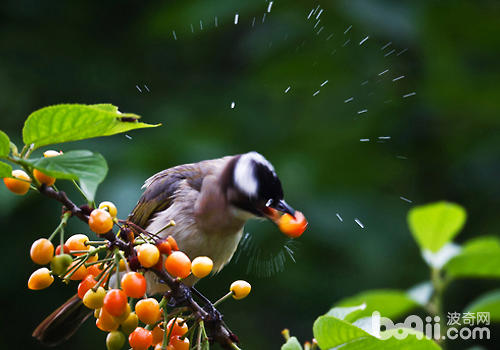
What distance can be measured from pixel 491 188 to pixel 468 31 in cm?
127

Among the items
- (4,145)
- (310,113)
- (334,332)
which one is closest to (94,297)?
(4,145)

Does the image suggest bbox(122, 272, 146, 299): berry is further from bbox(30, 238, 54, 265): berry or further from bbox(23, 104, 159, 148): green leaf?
bbox(23, 104, 159, 148): green leaf

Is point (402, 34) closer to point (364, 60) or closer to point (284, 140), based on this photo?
point (364, 60)

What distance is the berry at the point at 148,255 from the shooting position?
1261mm

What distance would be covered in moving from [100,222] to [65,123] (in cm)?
21

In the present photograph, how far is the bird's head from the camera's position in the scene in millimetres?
1660

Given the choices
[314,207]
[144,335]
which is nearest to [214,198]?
[144,335]

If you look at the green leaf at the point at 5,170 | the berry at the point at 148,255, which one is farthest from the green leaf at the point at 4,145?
the berry at the point at 148,255

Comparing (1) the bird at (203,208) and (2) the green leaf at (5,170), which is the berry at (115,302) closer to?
(2) the green leaf at (5,170)

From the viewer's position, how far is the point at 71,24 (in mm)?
4750

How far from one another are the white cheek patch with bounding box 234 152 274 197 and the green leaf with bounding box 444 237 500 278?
2.99 feet

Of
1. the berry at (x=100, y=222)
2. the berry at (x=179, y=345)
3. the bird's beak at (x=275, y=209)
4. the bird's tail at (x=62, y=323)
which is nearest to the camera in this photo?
the berry at (x=100, y=222)

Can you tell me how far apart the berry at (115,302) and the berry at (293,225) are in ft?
1.39

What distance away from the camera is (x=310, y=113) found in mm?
4559
